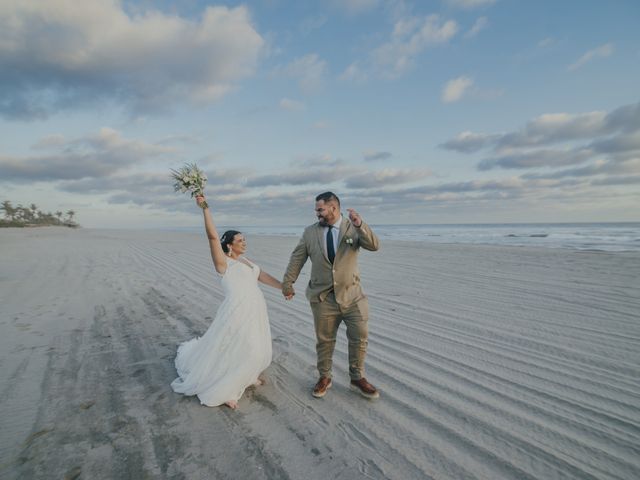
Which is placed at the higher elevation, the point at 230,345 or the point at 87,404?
the point at 230,345

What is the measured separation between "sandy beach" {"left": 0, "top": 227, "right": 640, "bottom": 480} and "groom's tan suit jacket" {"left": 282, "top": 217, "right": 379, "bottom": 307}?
1.09 metres

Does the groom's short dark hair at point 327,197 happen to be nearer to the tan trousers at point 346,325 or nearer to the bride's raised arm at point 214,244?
the tan trousers at point 346,325

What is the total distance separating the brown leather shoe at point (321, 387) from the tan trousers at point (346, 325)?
51mm

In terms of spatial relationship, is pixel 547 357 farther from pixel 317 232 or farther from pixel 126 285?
→ pixel 126 285

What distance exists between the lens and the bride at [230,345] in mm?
3158

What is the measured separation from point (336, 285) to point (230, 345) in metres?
1.27

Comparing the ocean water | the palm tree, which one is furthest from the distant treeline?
the ocean water

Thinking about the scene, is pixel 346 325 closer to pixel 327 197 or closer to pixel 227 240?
pixel 327 197

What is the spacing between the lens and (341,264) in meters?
3.20

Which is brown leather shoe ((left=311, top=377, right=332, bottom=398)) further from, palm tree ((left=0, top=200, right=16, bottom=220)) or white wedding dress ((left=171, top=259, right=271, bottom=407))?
palm tree ((left=0, top=200, right=16, bottom=220))

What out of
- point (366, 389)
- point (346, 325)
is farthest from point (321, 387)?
point (346, 325)

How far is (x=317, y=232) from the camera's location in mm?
3324

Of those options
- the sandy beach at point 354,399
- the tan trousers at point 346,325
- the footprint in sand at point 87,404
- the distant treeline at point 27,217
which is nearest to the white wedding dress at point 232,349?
the sandy beach at point 354,399

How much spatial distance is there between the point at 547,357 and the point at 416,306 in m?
2.62
